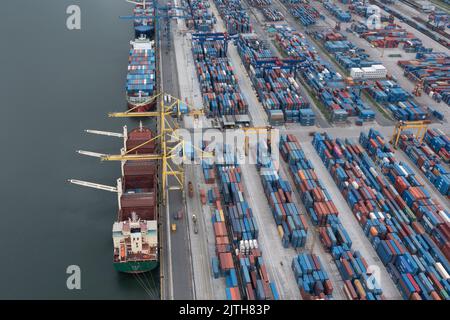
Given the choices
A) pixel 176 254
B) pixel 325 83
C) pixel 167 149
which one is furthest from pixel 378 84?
pixel 176 254

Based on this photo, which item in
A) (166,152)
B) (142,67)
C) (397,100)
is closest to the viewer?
(166,152)

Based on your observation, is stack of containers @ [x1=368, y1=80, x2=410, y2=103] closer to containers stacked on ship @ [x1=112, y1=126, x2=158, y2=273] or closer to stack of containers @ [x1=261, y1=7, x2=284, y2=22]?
stack of containers @ [x1=261, y1=7, x2=284, y2=22]

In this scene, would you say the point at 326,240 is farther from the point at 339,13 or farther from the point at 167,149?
the point at 339,13

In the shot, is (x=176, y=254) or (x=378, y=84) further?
(x=378, y=84)

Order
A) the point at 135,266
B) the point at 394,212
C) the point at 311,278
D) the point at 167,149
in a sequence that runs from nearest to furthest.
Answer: the point at 311,278, the point at 135,266, the point at 394,212, the point at 167,149

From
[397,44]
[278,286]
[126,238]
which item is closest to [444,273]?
[278,286]

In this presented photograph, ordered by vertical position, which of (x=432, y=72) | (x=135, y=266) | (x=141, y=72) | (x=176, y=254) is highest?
(x=432, y=72)

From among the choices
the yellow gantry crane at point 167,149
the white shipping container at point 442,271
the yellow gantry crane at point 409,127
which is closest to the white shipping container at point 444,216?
the white shipping container at point 442,271

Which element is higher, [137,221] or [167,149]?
[167,149]
